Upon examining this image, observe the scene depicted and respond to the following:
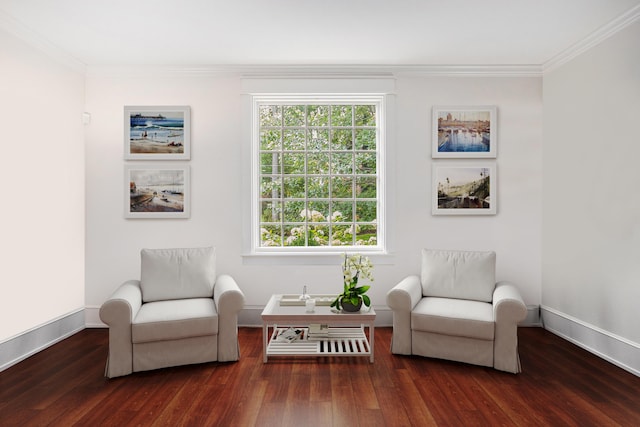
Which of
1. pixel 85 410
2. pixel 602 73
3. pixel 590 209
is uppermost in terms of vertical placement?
pixel 602 73

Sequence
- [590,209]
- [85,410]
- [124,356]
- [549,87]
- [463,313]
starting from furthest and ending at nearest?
1. [549,87]
2. [590,209]
3. [463,313]
4. [124,356]
5. [85,410]

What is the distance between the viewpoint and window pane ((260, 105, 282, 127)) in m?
4.89

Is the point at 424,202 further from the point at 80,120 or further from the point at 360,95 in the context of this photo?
the point at 80,120

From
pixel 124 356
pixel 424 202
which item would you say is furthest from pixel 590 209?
pixel 124 356

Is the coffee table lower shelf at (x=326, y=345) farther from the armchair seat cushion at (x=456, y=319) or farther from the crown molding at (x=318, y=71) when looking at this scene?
the crown molding at (x=318, y=71)

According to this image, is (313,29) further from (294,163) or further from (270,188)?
(270,188)

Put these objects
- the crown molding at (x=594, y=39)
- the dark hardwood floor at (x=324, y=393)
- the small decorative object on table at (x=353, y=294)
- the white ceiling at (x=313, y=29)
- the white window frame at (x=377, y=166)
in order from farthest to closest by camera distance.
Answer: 1. the white window frame at (x=377, y=166)
2. the small decorative object on table at (x=353, y=294)
3. the crown molding at (x=594, y=39)
4. the white ceiling at (x=313, y=29)
5. the dark hardwood floor at (x=324, y=393)

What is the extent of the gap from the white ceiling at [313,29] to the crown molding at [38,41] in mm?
11

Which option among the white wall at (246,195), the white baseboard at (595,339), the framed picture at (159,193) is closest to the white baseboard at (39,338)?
the white wall at (246,195)

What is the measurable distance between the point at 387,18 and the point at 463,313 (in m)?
2.55

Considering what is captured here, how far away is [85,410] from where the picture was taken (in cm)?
274

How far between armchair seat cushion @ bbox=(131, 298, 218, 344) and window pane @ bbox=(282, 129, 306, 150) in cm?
213

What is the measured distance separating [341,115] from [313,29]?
1345 mm

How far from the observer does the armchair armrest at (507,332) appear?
335cm
